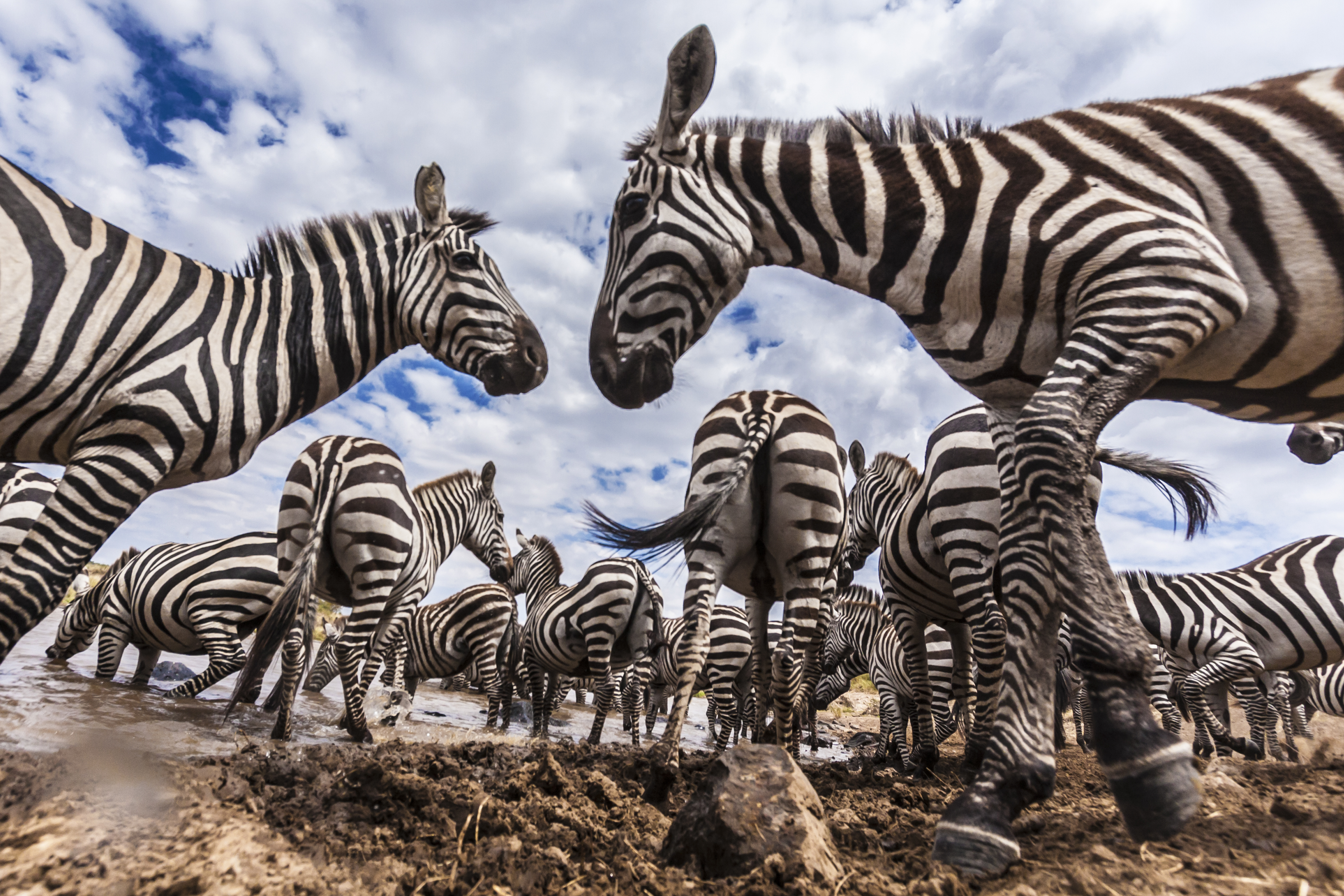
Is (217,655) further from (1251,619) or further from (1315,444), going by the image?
(1251,619)

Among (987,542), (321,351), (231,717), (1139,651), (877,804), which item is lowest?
(231,717)

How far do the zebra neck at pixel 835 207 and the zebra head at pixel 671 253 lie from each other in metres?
0.11

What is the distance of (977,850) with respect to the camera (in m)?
1.83

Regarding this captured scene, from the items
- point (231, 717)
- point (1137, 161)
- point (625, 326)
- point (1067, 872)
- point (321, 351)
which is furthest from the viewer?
point (231, 717)

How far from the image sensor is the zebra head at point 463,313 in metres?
5.03

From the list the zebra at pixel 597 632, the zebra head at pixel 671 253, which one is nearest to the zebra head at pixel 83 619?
the zebra at pixel 597 632

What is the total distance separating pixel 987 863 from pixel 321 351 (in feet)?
15.3

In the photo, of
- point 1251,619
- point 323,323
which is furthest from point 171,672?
point 1251,619

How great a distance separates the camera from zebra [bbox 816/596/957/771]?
31.4 feet

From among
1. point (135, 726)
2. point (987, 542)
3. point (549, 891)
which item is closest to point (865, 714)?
point (987, 542)

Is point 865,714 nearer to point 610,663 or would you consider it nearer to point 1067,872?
point 610,663

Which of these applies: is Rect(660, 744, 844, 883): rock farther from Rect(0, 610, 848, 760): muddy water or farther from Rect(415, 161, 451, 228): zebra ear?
Rect(415, 161, 451, 228): zebra ear

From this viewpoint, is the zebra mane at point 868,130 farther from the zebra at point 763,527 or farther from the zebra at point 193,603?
the zebra at point 193,603

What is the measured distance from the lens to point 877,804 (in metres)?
3.13
